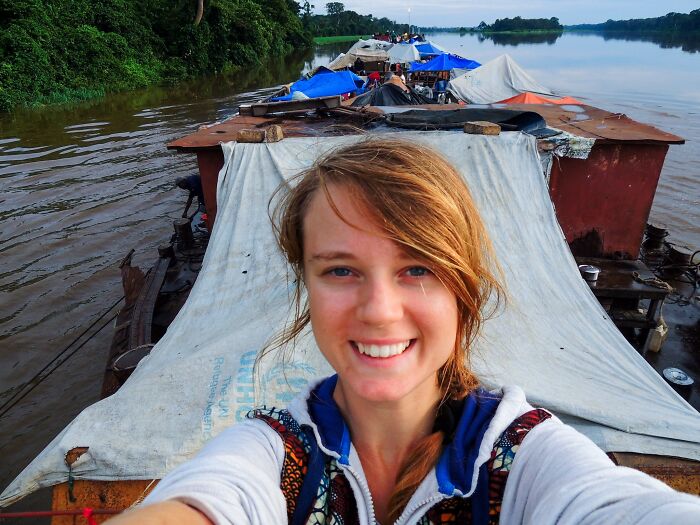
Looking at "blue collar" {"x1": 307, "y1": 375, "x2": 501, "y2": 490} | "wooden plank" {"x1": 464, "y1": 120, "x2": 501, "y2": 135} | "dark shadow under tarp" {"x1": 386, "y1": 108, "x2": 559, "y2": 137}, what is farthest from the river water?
"wooden plank" {"x1": 464, "y1": 120, "x2": 501, "y2": 135}

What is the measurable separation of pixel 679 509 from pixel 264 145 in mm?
4133

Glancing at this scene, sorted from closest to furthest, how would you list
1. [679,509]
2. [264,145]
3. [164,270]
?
[679,509] → [264,145] → [164,270]

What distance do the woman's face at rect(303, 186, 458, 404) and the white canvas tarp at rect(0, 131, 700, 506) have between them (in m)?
0.69

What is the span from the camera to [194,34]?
30438 millimetres

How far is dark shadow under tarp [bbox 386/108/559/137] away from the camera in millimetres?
4660

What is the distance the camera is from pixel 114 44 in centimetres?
2486

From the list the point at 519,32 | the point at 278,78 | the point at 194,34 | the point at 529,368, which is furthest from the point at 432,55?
the point at 519,32

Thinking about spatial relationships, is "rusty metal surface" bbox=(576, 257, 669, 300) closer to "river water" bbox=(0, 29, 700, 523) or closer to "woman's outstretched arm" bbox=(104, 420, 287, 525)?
"woman's outstretched arm" bbox=(104, 420, 287, 525)

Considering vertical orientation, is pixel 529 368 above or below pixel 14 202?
above

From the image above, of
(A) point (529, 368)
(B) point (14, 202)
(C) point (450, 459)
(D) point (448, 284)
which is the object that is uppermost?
(D) point (448, 284)

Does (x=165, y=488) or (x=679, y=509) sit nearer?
(x=679, y=509)

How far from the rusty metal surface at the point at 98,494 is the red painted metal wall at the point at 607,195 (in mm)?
4854

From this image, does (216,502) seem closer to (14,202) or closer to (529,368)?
(529,368)

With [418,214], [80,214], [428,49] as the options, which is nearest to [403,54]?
[428,49]
